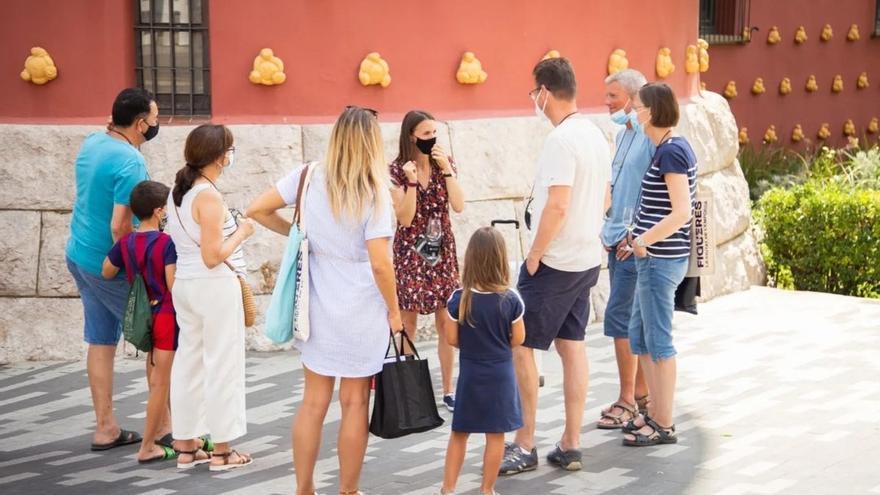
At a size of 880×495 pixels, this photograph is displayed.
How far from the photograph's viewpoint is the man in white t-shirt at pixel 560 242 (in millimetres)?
6332

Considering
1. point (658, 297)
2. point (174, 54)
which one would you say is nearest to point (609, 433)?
point (658, 297)

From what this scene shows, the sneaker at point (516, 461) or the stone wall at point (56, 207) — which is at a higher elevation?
the stone wall at point (56, 207)

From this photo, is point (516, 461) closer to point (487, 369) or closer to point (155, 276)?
point (487, 369)

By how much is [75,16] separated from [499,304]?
15.1 feet

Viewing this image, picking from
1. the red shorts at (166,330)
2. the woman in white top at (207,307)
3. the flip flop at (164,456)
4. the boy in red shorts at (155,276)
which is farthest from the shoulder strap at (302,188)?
the flip flop at (164,456)

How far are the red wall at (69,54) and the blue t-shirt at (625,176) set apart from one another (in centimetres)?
370

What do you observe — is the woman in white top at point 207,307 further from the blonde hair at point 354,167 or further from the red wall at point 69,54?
the red wall at point 69,54

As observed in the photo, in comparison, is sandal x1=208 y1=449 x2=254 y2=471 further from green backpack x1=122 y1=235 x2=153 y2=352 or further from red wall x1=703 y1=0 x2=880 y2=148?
red wall x1=703 y1=0 x2=880 y2=148

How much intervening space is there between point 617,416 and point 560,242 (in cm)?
137

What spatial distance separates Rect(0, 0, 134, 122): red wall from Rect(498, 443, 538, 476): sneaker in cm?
421

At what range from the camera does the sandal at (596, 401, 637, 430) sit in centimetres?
734

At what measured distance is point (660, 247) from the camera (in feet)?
22.4

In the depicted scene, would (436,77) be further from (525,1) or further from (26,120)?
(26,120)

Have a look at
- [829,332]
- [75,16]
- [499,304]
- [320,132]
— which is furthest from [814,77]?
[499,304]
